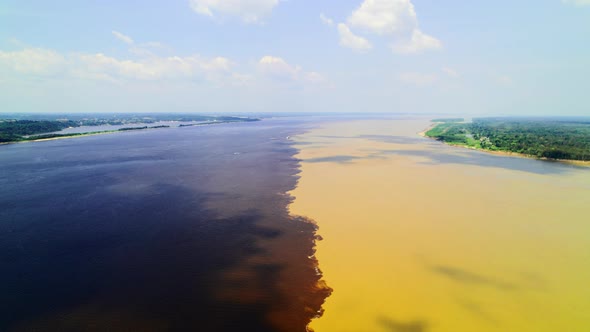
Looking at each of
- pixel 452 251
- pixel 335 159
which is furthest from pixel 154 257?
pixel 335 159

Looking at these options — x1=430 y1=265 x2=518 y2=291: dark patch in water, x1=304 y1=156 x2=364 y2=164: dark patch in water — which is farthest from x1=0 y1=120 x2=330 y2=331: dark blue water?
x1=304 y1=156 x2=364 y2=164: dark patch in water

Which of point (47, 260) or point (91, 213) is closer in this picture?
point (47, 260)

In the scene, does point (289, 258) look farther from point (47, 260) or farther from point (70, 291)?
point (47, 260)

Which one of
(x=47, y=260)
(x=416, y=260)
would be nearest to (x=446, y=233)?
(x=416, y=260)

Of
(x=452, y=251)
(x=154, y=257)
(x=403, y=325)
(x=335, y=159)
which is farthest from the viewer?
(x=335, y=159)

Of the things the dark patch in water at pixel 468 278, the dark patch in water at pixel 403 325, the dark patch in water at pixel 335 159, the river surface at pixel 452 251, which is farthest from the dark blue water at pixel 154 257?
the dark patch in water at pixel 335 159

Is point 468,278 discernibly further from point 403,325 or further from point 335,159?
point 335,159

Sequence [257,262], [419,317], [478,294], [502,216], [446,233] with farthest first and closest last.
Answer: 1. [502,216]
2. [446,233]
3. [257,262]
4. [478,294]
5. [419,317]
